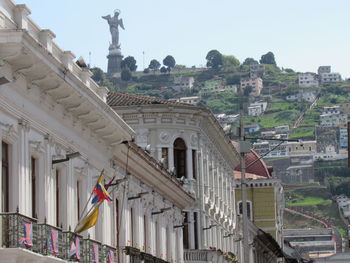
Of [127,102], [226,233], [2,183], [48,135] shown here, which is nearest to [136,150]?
[48,135]

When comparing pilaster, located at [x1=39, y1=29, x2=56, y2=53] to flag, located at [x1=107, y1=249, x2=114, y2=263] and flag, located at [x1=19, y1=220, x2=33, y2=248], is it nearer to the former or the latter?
flag, located at [x1=19, y1=220, x2=33, y2=248]

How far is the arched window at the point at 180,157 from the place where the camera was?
67.6m

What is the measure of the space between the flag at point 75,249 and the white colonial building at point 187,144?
29293mm

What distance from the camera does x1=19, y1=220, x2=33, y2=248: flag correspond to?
2844 centimetres

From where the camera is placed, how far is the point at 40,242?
30.0 metres

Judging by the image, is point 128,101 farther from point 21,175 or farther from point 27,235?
point 27,235

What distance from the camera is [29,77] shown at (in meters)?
30.9

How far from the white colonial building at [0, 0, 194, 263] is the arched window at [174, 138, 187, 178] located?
67.7ft

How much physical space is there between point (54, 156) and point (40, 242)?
183 inches

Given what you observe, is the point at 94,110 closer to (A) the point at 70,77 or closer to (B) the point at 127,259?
(A) the point at 70,77

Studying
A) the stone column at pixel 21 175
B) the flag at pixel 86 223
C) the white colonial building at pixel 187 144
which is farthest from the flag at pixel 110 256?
the white colonial building at pixel 187 144

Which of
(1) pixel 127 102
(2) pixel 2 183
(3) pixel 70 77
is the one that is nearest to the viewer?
(2) pixel 2 183

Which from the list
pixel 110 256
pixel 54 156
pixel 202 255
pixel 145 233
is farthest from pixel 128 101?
pixel 54 156

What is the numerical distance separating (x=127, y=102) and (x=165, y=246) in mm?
13736
